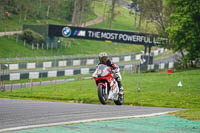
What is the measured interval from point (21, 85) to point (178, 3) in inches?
677

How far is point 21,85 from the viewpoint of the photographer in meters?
37.1

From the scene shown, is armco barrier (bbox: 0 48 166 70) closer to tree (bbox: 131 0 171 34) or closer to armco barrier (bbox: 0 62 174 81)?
armco barrier (bbox: 0 62 174 81)

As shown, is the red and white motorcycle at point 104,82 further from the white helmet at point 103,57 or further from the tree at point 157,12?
the tree at point 157,12

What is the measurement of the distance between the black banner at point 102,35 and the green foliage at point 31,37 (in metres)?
9.29

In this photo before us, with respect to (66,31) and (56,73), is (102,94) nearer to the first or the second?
(56,73)

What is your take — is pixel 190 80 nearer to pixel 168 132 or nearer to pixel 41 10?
pixel 168 132

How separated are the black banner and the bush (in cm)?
929

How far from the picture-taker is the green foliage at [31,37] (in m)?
56.7

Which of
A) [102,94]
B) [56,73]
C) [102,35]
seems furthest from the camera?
[102,35]

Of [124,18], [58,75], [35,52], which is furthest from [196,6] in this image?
[124,18]

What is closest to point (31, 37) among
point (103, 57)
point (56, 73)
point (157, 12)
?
point (56, 73)

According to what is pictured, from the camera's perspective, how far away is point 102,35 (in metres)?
48.6

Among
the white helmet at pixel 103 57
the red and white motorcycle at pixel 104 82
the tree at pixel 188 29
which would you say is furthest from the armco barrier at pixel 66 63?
the white helmet at pixel 103 57

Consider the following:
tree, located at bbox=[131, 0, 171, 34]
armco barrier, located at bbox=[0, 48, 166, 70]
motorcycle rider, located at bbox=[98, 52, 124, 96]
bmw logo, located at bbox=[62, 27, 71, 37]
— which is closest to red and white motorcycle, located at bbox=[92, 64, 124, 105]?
→ motorcycle rider, located at bbox=[98, 52, 124, 96]
